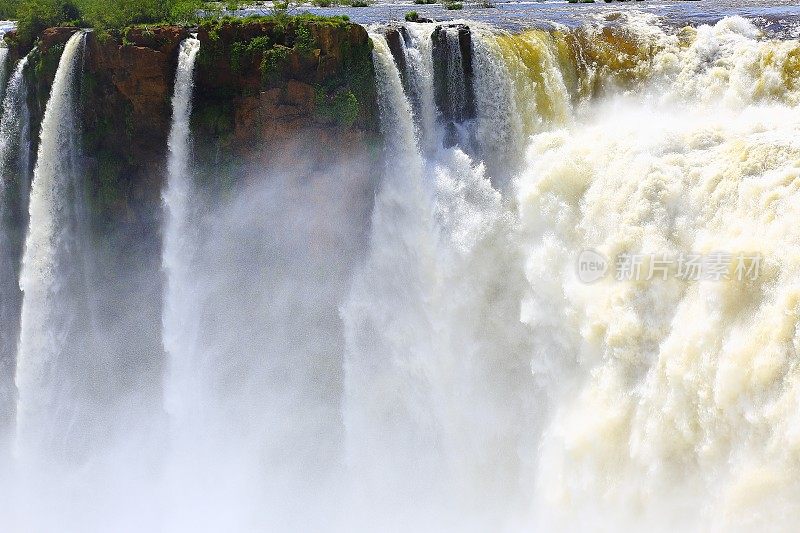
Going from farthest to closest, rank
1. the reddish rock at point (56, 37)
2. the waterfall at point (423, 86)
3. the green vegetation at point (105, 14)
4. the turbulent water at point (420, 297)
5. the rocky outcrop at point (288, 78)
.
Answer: the green vegetation at point (105, 14), the reddish rock at point (56, 37), the waterfall at point (423, 86), the rocky outcrop at point (288, 78), the turbulent water at point (420, 297)

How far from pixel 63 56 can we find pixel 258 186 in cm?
489

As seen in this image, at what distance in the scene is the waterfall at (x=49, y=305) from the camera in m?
15.5

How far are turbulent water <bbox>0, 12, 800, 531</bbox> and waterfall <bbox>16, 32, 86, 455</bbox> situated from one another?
5cm

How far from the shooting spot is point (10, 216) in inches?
668

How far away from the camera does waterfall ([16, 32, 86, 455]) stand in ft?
50.8

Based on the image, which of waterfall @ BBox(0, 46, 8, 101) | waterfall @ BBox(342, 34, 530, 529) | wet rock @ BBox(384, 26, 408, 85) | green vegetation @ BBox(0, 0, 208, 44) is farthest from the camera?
waterfall @ BBox(0, 46, 8, 101)

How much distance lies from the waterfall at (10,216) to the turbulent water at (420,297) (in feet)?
0.76

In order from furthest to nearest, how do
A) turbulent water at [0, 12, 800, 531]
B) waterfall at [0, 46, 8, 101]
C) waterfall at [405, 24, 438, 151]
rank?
waterfall at [0, 46, 8, 101] < waterfall at [405, 24, 438, 151] < turbulent water at [0, 12, 800, 531]

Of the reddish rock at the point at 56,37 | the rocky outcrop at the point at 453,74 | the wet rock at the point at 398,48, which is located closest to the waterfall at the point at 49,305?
the reddish rock at the point at 56,37

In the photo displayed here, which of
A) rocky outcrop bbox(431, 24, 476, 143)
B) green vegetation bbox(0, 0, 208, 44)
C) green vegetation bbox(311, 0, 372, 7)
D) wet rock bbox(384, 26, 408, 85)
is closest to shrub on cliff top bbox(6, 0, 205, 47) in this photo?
green vegetation bbox(0, 0, 208, 44)

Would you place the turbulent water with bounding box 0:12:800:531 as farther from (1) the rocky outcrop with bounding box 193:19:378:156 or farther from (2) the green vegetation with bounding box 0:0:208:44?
(2) the green vegetation with bounding box 0:0:208:44

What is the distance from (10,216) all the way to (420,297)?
1021cm

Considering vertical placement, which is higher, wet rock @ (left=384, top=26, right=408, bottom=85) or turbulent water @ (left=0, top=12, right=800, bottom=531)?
wet rock @ (left=384, top=26, right=408, bottom=85)

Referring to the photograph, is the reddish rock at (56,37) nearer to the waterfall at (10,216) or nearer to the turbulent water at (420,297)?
the turbulent water at (420,297)
